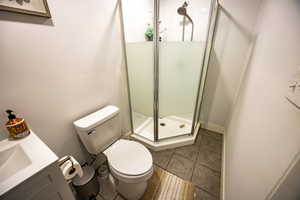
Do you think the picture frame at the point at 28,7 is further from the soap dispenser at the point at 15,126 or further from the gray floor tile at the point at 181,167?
the gray floor tile at the point at 181,167

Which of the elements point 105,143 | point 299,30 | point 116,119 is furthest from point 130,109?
point 299,30

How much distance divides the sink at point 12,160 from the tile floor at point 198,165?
813mm

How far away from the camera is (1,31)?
0.63 meters

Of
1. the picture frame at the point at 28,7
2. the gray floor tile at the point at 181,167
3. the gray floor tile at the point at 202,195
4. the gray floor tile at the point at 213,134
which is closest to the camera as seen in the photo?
the picture frame at the point at 28,7

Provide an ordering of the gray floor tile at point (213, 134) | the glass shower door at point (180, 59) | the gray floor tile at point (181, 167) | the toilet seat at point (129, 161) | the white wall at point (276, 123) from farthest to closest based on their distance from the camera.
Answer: the gray floor tile at point (213, 134)
the glass shower door at point (180, 59)
the gray floor tile at point (181, 167)
the toilet seat at point (129, 161)
the white wall at point (276, 123)

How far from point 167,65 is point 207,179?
4.80ft

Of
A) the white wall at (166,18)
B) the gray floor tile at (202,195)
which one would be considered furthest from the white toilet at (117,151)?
the white wall at (166,18)

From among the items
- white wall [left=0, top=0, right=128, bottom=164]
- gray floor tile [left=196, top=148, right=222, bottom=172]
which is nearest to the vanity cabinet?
white wall [left=0, top=0, right=128, bottom=164]

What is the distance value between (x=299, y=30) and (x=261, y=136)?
20.4 inches

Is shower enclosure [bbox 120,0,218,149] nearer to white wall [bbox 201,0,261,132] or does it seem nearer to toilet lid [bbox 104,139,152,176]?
white wall [bbox 201,0,261,132]

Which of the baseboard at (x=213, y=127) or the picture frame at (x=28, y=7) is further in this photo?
the baseboard at (x=213, y=127)

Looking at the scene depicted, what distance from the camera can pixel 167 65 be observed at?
162cm

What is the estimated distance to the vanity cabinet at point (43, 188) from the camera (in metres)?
0.48

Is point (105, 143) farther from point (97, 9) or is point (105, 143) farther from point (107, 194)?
point (97, 9)
